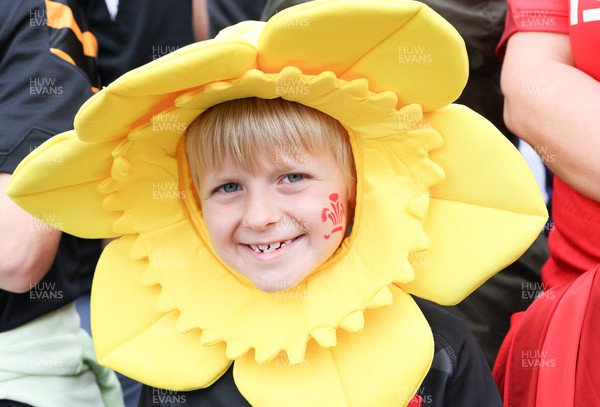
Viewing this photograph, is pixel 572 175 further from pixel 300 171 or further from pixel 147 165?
pixel 147 165

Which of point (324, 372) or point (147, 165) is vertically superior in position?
point (147, 165)

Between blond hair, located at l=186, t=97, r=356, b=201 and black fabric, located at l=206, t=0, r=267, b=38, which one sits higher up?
blond hair, located at l=186, t=97, r=356, b=201

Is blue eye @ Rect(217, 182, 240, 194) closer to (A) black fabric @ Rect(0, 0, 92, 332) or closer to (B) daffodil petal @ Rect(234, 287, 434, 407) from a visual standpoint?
(B) daffodil petal @ Rect(234, 287, 434, 407)

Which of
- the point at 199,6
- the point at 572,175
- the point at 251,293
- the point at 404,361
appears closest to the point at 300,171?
the point at 251,293

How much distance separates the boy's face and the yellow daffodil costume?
0.26 feet

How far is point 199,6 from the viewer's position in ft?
7.80

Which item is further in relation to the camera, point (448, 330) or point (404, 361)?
point (448, 330)

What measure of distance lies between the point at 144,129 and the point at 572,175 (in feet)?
2.65

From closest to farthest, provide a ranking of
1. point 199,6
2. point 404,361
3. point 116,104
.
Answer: point 116,104
point 404,361
point 199,6

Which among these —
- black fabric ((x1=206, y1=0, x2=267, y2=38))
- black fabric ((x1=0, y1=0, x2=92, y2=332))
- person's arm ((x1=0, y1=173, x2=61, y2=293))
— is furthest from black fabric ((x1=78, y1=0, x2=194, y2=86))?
person's arm ((x1=0, y1=173, x2=61, y2=293))

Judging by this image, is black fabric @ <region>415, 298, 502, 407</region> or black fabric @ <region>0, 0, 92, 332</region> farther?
black fabric @ <region>0, 0, 92, 332</region>

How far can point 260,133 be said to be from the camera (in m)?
1.48

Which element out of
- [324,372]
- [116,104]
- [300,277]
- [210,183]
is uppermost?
[116,104]

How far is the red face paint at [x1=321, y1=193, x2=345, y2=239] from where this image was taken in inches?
59.7
